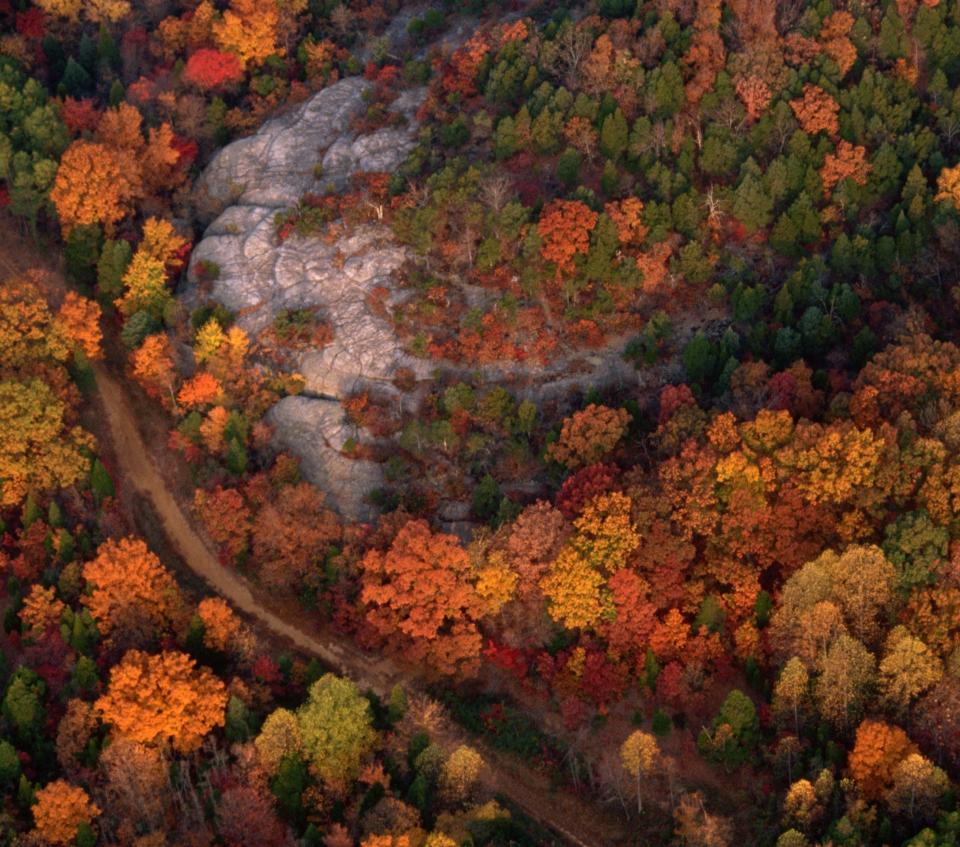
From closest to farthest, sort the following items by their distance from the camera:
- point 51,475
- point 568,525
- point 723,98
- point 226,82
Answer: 1. point 568,525
2. point 51,475
3. point 723,98
4. point 226,82

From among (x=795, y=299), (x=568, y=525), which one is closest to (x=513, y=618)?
(x=568, y=525)

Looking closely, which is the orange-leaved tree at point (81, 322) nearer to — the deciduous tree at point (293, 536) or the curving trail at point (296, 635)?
the curving trail at point (296, 635)

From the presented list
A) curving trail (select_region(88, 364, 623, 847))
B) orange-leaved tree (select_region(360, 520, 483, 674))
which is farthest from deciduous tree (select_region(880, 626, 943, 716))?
orange-leaved tree (select_region(360, 520, 483, 674))

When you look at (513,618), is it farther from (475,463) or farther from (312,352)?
(312,352)

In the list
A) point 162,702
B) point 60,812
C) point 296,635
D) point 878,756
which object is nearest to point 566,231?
point 296,635

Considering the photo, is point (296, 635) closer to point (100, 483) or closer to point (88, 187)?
point (100, 483)

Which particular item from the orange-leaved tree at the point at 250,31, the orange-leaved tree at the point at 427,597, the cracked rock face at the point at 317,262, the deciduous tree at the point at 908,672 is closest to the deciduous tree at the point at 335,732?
the orange-leaved tree at the point at 427,597
